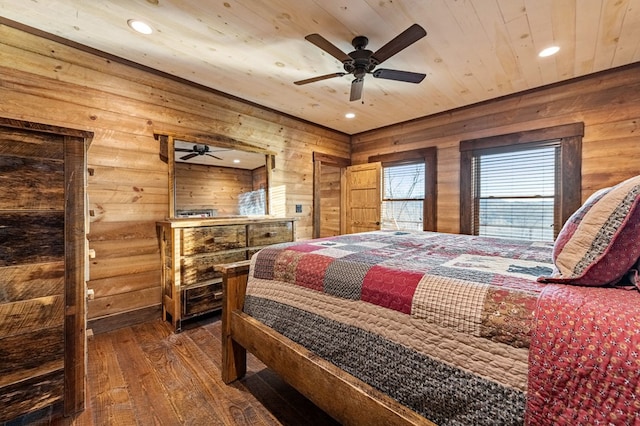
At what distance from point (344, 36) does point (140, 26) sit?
159 centimetres

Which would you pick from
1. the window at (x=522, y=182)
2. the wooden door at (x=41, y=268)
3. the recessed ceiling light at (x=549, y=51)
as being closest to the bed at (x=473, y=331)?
the wooden door at (x=41, y=268)

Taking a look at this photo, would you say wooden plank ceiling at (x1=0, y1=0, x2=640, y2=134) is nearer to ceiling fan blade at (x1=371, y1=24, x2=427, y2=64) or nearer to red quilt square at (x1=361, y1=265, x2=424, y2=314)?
ceiling fan blade at (x1=371, y1=24, x2=427, y2=64)

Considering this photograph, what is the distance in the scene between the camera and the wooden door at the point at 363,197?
4.40 m

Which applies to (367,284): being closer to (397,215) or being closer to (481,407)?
(481,407)

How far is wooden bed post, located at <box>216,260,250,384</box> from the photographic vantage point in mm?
1656

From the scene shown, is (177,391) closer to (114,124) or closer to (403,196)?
(114,124)

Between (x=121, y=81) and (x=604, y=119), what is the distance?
487 centimetres

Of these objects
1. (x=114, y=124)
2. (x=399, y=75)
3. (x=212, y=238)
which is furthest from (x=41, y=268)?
(x=399, y=75)

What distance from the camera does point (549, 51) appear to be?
2.44 m

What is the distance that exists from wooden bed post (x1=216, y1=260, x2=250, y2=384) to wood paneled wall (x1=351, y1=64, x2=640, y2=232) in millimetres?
3226

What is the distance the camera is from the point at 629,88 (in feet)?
8.87

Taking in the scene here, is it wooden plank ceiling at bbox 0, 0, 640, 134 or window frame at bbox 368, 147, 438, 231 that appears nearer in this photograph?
wooden plank ceiling at bbox 0, 0, 640, 134

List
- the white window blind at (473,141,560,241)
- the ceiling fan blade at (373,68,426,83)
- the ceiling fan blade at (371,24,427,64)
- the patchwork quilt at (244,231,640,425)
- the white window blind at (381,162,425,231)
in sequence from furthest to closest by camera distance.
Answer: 1. the white window blind at (381,162,425,231)
2. the white window blind at (473,141,560,241)
3. the ceiling fan blade at (373,68,426,83)
4. the ceiling fan blade at (371,24,427,64)
5. the patchwork quilt at (244,231,640,425)

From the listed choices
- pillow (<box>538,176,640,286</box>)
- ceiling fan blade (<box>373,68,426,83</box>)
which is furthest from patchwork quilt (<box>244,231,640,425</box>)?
ceiling fan blade (<box>373,68,426,83</box>)
